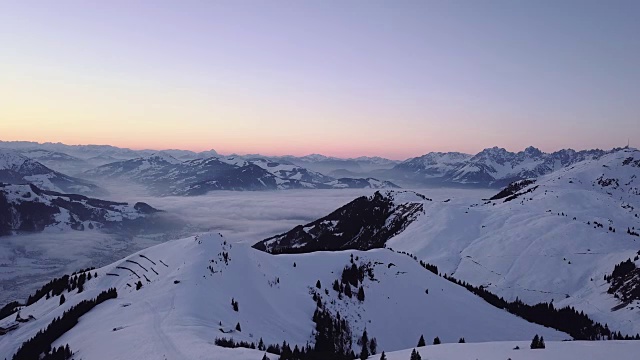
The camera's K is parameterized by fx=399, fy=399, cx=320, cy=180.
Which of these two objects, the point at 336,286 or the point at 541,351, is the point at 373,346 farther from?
the point at 541,351

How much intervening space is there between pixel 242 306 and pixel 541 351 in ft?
136

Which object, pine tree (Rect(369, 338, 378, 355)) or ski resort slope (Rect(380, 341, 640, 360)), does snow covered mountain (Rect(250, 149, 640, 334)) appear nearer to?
pine tree (Rect(369, 338, 378, 355))

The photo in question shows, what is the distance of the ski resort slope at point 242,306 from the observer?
135ft

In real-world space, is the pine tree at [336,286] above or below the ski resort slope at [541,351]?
below

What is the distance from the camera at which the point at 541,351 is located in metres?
24.5

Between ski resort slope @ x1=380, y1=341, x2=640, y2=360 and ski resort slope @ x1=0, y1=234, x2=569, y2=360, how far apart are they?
13767mm

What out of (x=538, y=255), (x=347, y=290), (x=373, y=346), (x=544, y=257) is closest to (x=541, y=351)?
(x=373, y=346)

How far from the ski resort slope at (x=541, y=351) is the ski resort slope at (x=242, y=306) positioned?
1377 cm

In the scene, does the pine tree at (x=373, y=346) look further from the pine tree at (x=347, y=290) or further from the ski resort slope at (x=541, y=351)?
the ski resort slope at (x=541, y=351)

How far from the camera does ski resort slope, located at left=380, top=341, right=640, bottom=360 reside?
2309 centimetres

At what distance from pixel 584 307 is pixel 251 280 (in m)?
98.2

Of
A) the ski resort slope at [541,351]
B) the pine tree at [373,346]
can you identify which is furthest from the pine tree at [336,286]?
the ski resort slope at [541,351]

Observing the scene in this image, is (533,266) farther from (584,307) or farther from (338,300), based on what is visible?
(338,300)

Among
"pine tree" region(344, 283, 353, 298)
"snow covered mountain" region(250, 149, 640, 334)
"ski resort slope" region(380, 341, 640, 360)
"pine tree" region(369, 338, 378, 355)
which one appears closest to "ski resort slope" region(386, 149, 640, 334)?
"snow covered mountain" region(250, 149, 640, 334)
